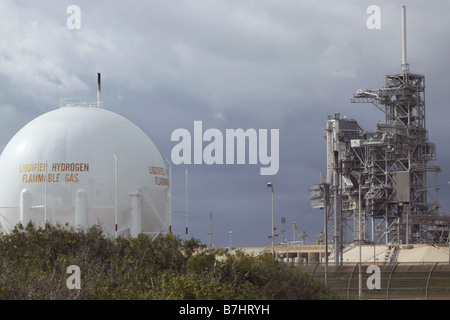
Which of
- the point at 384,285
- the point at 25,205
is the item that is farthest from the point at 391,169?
the point at 25,205

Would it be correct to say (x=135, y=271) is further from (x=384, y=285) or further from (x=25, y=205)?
(x=384, y=285)

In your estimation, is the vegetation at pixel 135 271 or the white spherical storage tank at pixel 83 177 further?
the white spherical storage tank at pixel 83 177

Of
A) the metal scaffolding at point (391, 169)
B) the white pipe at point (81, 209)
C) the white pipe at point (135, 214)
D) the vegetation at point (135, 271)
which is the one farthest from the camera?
the metal scaffolding at point (391, 169)

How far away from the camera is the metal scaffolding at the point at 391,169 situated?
72.8 m

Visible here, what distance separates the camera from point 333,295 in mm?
24688

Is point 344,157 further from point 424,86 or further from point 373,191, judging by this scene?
point 424,86

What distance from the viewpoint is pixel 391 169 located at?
245 ft

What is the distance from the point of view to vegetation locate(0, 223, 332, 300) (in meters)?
21.6

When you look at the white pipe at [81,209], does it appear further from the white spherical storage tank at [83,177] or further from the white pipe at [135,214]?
the white pipe at [135,214]

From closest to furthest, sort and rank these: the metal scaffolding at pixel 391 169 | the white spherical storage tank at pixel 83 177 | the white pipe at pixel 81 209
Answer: the white pipe at pixel 81 209
the white spherical storage tank at pixel 83 177
the metal scaffolding at pixel 391 169

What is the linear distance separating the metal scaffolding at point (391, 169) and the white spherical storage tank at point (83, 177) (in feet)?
123

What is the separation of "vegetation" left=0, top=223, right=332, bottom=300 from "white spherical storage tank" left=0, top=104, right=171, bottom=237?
2.76m

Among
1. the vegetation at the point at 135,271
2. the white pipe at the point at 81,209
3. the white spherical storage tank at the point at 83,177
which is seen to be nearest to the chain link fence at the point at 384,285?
the vegetation at the point at 135,271

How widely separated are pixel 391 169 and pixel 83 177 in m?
47.5
